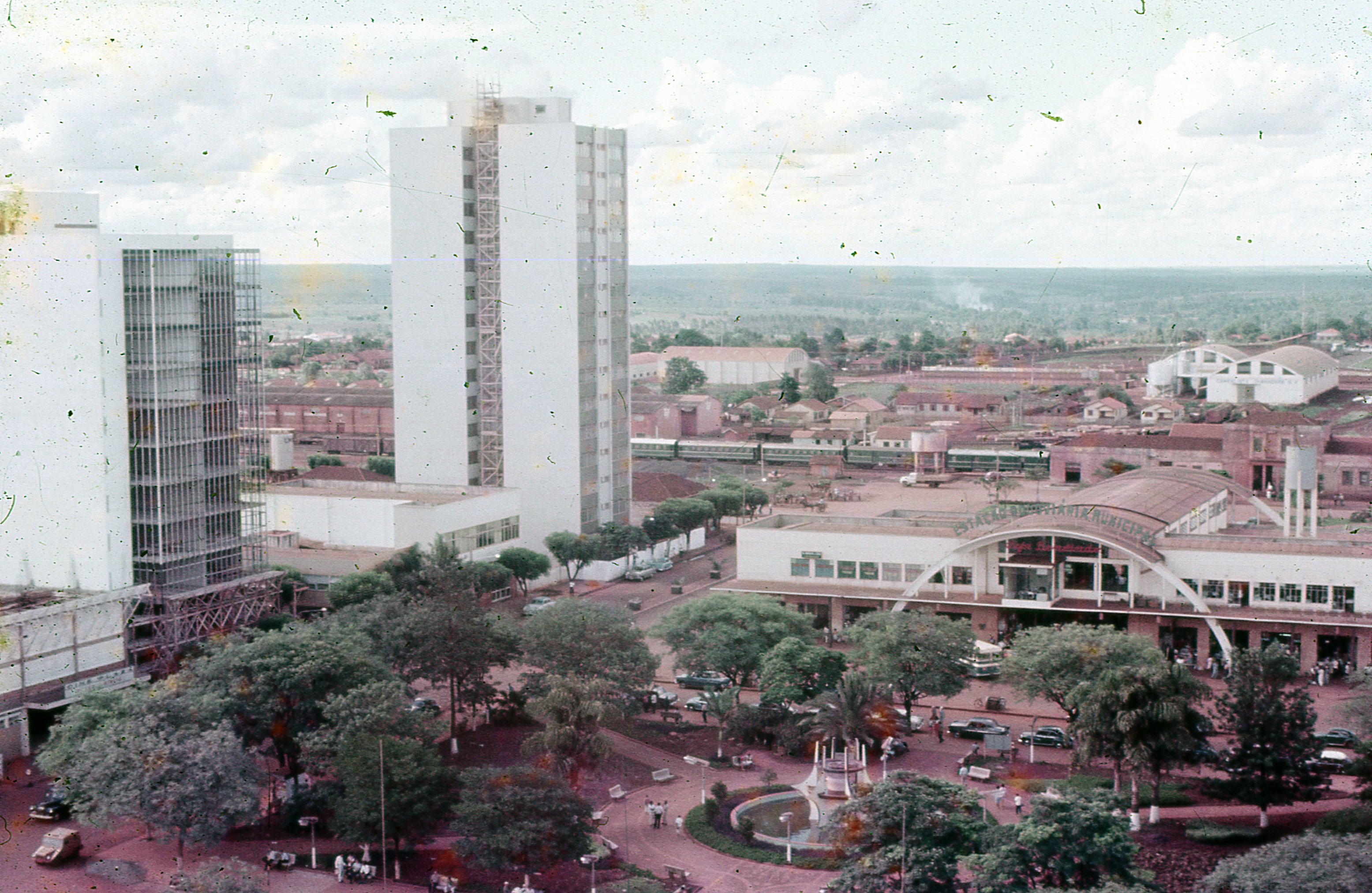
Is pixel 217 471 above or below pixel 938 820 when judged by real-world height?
above

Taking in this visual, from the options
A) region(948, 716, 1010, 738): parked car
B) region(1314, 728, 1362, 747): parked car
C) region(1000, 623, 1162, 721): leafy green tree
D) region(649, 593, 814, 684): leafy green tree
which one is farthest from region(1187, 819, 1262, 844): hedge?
region(649, 593, 814, 684): leafy green tree

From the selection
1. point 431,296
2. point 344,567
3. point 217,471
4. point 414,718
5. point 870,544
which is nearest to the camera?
point 414,718

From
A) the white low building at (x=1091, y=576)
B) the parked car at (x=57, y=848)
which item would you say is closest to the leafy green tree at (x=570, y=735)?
the parked car at (x=57, y=848)

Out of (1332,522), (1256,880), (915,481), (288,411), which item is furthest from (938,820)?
(288,411)

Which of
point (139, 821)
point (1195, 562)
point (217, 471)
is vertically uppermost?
point (217, 471)

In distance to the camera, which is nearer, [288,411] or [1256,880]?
[1256,880]

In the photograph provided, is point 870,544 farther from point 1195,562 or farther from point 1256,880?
point 1256,880

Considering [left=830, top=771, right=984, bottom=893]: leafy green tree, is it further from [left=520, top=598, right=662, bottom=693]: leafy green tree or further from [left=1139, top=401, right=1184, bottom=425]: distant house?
[left=1139, top=401, right=1184, bottom=425]: distant house
